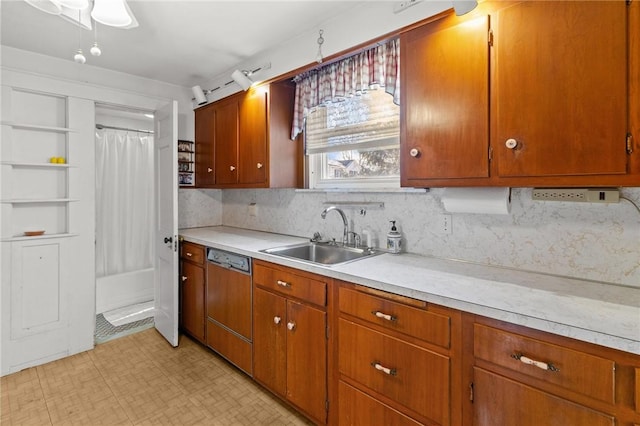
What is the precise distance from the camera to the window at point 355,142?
2.13 metres

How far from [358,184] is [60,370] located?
8.80 feet

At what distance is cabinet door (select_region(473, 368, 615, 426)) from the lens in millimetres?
954

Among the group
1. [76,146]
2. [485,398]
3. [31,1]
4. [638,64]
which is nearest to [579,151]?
[638,64]

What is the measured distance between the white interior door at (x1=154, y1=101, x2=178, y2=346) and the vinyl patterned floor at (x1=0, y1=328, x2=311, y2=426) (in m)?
0.32

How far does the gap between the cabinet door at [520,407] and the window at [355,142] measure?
4.11 feet

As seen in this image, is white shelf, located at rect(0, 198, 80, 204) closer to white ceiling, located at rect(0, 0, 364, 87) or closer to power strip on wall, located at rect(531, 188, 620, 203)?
white ceiling, located at rect(0, 0, 364, 87)

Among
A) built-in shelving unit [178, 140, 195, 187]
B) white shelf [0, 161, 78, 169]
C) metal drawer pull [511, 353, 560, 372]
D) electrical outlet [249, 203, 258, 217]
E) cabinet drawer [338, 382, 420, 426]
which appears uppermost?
built-in shelving unit [178, 140, 195, 187]

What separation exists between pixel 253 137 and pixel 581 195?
84.9 inches

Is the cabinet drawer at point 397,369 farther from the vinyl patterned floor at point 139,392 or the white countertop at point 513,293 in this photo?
the vinyl patterned floor at point 139,392

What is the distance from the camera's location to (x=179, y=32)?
7.37 feet

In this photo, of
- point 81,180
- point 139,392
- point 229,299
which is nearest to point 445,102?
point 229,299

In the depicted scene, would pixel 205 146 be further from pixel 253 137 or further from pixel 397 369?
pixel 397 369

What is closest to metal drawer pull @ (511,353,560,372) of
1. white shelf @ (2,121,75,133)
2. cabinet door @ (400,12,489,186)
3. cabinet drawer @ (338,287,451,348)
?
cabinet drawer @ (338,287,451,348)

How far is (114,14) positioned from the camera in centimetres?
152
